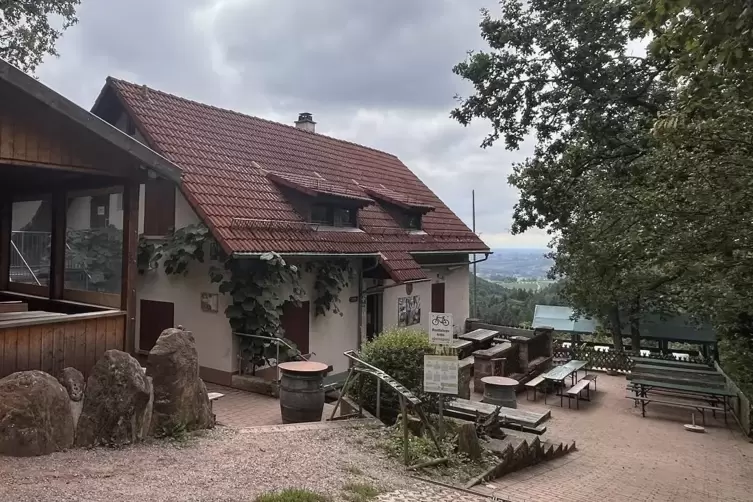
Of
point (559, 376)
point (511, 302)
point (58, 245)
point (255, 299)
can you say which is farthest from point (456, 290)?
point (511, 302)

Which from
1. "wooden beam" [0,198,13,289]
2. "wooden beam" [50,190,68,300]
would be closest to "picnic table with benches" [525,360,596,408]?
"wooden beam" [50,190,68,300]

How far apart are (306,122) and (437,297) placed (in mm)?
8208

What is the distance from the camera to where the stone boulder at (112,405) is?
5301mm

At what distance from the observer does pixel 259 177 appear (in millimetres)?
12781

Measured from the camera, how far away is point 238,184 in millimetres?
11859

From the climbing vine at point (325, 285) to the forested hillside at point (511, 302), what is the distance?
27033 millimetres

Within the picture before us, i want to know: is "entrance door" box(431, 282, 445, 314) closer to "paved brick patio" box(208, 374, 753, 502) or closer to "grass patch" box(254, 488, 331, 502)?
"paved brick patio" box(208, 374, 753, 502)

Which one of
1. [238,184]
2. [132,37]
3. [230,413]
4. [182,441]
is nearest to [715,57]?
[182,441]

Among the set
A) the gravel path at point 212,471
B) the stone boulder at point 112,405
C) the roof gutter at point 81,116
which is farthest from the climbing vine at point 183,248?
the stone boulder at point 112,405

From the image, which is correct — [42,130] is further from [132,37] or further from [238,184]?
[132,37]

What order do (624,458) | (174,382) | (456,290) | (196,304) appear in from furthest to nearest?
(456,290) → (196,304) → (624,458) → (174,382)

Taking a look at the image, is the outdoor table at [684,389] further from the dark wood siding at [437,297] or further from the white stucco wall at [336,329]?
the white stucco wall at [336,329]

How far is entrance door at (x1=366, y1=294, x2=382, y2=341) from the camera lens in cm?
1416

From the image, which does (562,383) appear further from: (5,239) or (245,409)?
(5,239)
